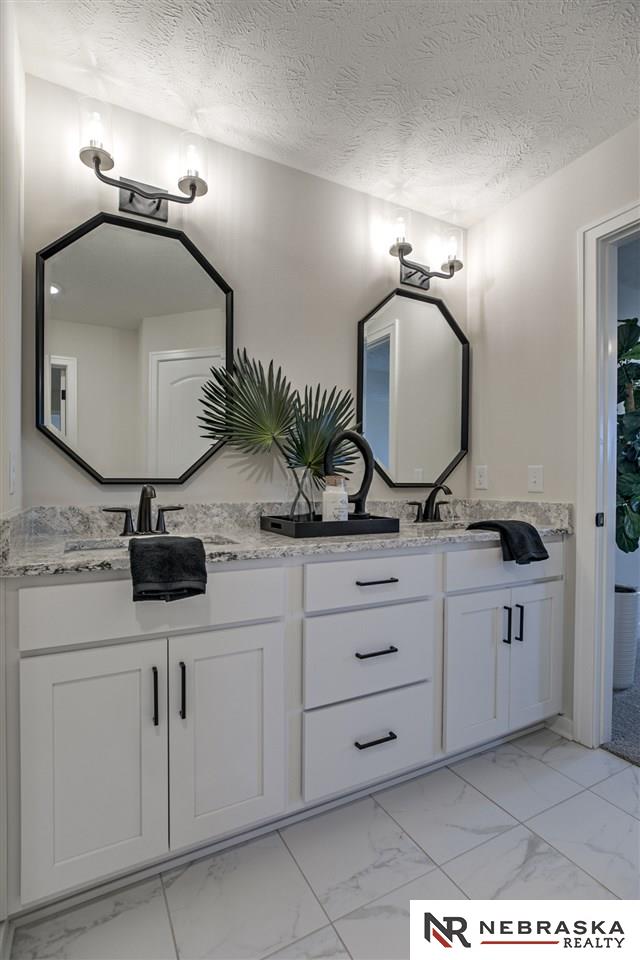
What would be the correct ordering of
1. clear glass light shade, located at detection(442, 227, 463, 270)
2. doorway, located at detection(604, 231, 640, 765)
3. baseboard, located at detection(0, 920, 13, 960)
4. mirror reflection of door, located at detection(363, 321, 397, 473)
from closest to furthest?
1. baseboard, located at detection(0, 920, 13, 960)
2. mirror reflection of door, located at detection(363, 321, 397, 473)
3. clear glass light shade, located at detection(442, 227, 463, 270)
4. doorway, located at detection(604, 231, 640, 765)

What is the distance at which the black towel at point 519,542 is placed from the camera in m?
1.86

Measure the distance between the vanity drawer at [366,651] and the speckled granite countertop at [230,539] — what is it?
0.75 feet

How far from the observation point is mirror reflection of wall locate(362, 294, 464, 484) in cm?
238

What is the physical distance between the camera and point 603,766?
1.91 metres

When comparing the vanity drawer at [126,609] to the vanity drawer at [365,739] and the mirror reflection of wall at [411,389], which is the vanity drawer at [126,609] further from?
the mirror reflection of wall at [411,389]

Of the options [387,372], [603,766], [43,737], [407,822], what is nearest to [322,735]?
[407,822]

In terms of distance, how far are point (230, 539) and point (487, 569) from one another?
99cm

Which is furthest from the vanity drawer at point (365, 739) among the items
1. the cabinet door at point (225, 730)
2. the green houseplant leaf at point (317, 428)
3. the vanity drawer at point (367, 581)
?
the green houseplant leaf at point (317, 428)

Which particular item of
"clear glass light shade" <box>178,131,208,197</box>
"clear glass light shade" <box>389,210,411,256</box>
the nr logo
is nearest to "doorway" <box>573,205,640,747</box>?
"clear glass light shade" <box>389,210,411,256</box>

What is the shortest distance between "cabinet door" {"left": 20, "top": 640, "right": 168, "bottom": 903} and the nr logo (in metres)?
0.71

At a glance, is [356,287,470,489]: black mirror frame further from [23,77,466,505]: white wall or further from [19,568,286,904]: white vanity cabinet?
[19,568,286,904]: white vanity cabinet

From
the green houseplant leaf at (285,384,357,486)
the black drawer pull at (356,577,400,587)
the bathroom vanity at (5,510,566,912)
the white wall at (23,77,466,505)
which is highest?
the white wall at (23,77,466,505)

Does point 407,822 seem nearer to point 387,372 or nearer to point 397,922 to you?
point 397,922

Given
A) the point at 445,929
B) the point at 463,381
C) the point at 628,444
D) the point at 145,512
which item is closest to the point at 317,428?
the point at 145,512
